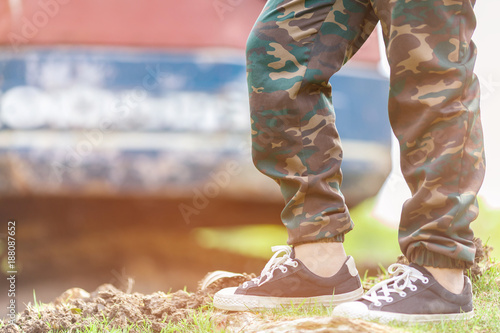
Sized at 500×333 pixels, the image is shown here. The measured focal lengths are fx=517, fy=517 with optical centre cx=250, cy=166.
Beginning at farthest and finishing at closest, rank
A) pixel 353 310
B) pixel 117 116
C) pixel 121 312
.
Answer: pixel 117 116, pixel 121 312, pixel 353 310

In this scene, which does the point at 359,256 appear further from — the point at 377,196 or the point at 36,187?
the point at 36,187

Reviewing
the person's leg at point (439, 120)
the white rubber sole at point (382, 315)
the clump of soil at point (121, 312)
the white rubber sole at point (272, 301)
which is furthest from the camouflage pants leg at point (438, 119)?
the clump of soil at point (121, 312)

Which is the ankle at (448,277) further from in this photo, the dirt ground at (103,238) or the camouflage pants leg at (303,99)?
the dirt ground at (103,238)

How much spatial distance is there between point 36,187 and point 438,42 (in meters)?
2.28

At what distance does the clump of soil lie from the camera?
1.65 m

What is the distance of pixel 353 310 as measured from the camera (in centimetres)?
132

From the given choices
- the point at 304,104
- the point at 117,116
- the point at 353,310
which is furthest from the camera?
the point at 117,116

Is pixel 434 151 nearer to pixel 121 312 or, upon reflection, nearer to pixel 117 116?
pixel 121 312

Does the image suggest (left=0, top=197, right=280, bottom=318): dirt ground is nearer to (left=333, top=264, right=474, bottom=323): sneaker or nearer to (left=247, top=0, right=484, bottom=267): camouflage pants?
(left=247, top=0, right=484, bottom=267): camouflage pants

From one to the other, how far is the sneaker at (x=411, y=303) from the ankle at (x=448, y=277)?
0.01 meters

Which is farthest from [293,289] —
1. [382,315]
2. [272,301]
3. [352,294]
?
[382,315]

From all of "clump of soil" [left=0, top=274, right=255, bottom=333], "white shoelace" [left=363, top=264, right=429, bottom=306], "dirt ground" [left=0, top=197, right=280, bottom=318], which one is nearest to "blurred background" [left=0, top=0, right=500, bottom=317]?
"dirt ground" [left=0, top=197, right=280, bottom=318]

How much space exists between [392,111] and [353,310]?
54 centimetres

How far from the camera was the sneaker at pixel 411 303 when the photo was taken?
133cm
